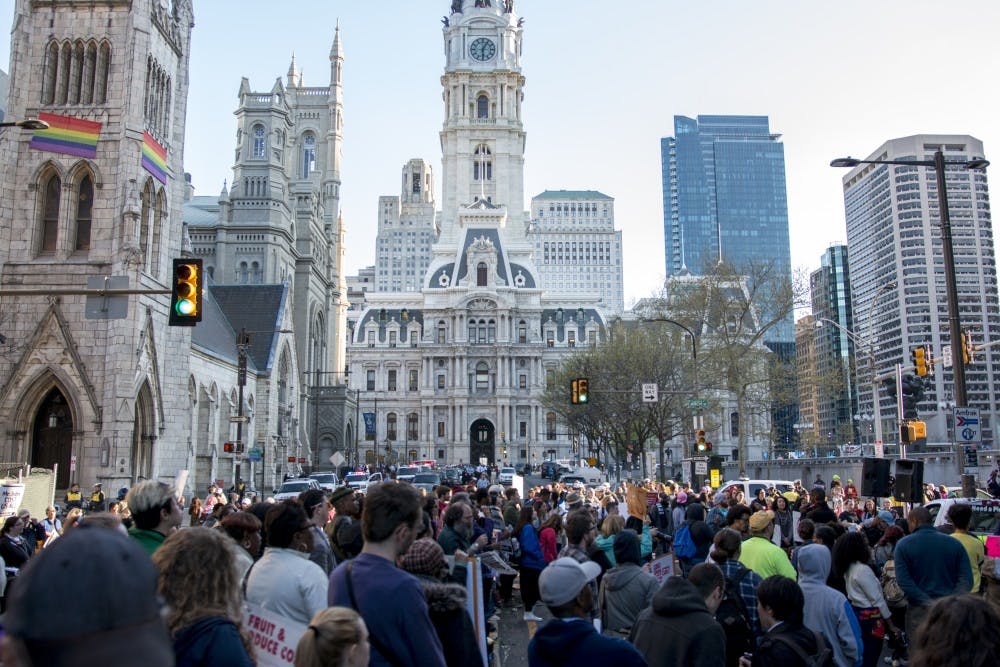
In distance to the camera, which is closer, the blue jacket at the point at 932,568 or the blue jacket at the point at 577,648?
the blue jacket at the point at 577,648

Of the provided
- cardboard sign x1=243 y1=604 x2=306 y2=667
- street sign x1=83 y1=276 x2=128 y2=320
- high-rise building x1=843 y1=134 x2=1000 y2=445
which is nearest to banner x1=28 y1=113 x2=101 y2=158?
street sign x1=83 y1=276 x2=128 y2=320

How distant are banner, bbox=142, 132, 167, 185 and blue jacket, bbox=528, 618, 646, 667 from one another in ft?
105

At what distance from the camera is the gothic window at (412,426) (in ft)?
359

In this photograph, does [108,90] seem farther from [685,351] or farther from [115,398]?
[685,351]

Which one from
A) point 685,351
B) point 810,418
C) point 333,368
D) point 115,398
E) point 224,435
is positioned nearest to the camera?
point 115,398

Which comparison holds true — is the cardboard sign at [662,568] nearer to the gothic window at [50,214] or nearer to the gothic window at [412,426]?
the gothic window at [50,214]

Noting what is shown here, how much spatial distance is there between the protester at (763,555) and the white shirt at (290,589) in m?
4.53

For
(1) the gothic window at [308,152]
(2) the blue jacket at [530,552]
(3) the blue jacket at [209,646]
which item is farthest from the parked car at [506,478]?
(1) the gothic window at [308,152]

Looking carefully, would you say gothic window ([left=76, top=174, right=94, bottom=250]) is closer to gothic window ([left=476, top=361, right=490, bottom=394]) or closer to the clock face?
gothic window ([left=476, top=361, right=490, bottom=394])

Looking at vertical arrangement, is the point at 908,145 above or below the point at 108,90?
above

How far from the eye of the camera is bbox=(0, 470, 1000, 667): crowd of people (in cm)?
194

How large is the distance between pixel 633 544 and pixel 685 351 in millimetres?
48593

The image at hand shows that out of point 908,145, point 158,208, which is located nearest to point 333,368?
point 158,208

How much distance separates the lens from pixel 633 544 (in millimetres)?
7766
